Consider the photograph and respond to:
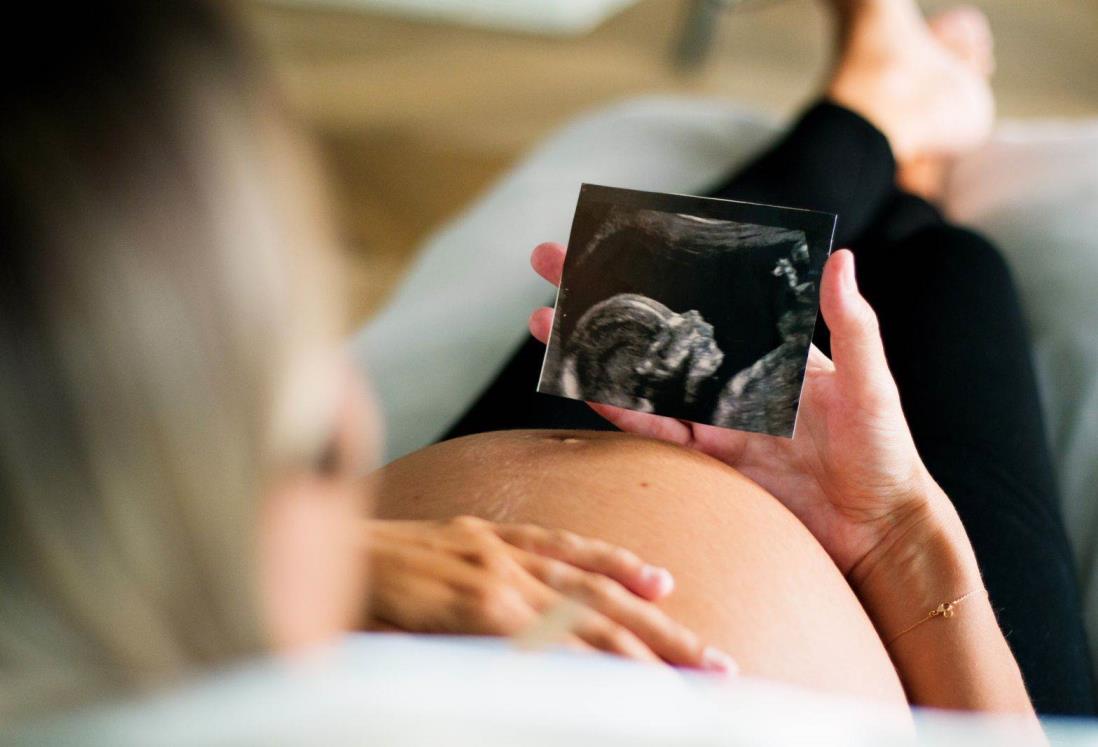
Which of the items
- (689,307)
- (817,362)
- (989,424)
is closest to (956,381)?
(989,424)

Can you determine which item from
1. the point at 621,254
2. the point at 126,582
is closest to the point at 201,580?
the point at 126,582

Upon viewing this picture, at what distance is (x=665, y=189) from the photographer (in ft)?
4.43

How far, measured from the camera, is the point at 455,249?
1377 millimetres

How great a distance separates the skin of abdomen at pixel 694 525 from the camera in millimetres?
643

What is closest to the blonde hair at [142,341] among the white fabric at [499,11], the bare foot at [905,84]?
the bare foot at [905,84]

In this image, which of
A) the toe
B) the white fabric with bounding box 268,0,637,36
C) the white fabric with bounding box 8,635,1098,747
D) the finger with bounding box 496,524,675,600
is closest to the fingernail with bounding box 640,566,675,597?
the finger with bounding box 496,524,675,600

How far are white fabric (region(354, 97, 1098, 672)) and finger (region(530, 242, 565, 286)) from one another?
0.44ft

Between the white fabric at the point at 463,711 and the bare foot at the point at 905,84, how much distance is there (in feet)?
3.42

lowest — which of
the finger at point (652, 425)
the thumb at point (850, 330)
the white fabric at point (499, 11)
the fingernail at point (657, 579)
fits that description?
the fingernail at point (657, 579)

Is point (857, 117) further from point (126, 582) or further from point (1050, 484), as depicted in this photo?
point (126, 582)

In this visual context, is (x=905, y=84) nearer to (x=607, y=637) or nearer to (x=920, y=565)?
(x=920, y=565)

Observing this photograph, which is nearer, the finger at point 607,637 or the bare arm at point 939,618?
the finger at point 607,637

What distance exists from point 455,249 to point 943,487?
0.75m

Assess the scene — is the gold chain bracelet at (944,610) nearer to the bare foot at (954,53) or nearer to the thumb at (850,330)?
the thumb at (850,330)
